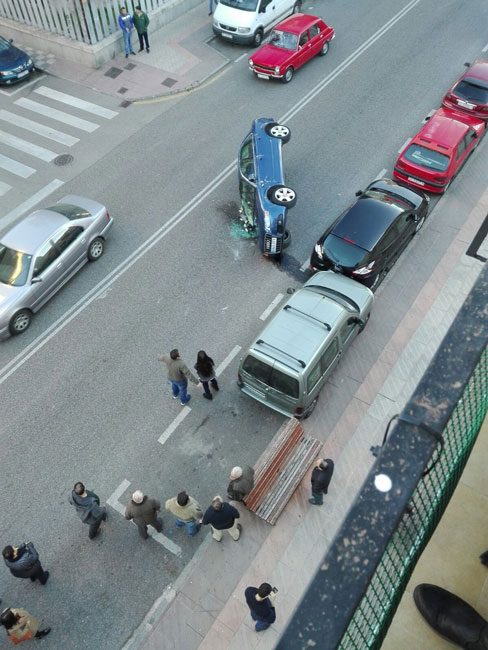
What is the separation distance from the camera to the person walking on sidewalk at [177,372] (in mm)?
10367

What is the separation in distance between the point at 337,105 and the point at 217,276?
881cm

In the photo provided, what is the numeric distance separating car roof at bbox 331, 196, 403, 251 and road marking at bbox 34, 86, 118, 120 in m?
10.0

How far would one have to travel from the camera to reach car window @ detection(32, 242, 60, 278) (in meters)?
12.7

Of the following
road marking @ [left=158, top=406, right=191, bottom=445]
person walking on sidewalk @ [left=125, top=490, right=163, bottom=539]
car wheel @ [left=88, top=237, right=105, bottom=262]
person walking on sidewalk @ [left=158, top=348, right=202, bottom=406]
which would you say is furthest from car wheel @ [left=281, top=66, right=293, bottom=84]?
person walking on sidewalk @ [left=125, top=490, right=163, bottom=539]

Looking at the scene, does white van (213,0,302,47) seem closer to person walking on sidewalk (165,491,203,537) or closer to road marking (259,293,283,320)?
road marking (259,293,283,320)

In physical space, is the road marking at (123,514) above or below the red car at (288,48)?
below

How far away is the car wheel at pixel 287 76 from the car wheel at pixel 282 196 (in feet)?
26.0

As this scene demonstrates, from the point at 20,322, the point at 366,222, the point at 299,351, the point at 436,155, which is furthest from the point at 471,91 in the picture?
the point at 20,322

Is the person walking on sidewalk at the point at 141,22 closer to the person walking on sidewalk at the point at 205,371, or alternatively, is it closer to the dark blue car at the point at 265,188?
the dark blue car at the point at 265,188

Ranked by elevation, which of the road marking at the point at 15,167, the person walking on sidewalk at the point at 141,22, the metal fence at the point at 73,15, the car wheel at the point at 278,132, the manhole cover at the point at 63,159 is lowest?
the road marking at the point at 15,167

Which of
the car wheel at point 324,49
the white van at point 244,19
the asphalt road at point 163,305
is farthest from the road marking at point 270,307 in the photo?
the white van at point 244,19

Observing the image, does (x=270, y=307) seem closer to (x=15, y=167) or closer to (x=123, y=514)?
(x=123, y=514)

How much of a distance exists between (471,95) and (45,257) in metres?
13.6

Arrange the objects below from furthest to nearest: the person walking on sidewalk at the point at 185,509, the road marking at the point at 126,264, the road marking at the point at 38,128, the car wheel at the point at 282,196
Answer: the road marking at the point at 38,128, the car wheel at the point at 282,196, the road marking at the point at 126,264, the person walking on sidewalk at the point at 185,509
